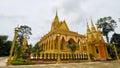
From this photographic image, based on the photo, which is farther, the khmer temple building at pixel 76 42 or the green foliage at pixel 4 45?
the green foliage at pixel 4 45

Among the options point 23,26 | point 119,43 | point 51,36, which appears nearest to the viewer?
point 51,36

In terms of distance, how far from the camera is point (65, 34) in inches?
1163

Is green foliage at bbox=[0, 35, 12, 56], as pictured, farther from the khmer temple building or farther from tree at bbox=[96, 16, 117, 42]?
tree at bbox=[96, 16, 117, 42]

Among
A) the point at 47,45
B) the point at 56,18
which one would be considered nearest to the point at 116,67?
the point at 47,45

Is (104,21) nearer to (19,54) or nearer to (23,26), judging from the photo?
(19,54)

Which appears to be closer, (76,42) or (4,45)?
(76,42)

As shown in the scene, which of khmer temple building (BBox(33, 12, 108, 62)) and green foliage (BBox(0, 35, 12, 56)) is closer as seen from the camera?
khmer temple building (BBox(33, 12, 108, 62))

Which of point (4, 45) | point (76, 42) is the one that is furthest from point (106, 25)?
point (4, 45)

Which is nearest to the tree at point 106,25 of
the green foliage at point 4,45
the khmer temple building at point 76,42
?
the khmer temple building at point 76,42

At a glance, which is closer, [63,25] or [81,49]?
[81,49]

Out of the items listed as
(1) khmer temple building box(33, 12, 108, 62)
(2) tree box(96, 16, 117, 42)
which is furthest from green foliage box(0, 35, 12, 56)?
(2) tree box(96, 16, 117, 42)

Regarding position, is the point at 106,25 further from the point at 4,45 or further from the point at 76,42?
the point at 4,45

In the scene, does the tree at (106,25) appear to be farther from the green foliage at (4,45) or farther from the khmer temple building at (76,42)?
the green foliage at (4,45)

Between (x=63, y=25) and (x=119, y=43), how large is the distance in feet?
48.6
